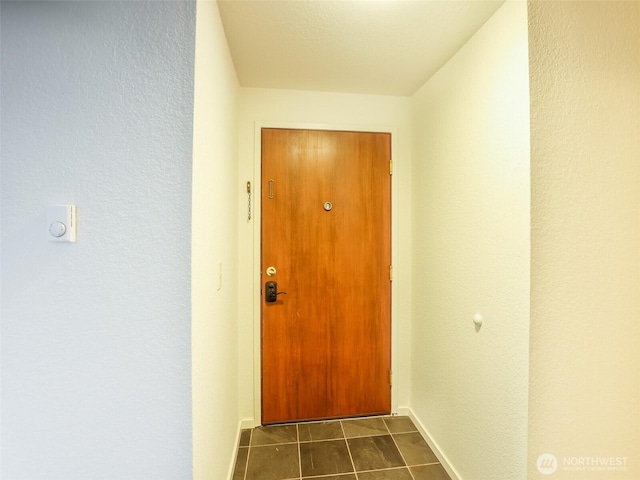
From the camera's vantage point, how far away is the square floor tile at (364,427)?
1.82 metres

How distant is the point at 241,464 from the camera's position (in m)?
1.58

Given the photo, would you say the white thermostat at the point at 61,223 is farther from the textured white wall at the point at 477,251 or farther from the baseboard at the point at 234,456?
the textured white wall at the point at 477,251

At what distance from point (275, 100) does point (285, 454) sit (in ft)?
7.37

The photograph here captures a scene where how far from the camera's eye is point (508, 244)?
1.13m

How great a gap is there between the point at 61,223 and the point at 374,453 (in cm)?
193

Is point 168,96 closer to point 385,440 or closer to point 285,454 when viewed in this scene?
point 285,454

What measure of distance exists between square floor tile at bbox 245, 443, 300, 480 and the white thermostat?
1507mm

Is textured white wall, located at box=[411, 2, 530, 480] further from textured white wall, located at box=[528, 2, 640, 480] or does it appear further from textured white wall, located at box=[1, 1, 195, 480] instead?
textured white wall, located at box=[1, 1, 195, 480]

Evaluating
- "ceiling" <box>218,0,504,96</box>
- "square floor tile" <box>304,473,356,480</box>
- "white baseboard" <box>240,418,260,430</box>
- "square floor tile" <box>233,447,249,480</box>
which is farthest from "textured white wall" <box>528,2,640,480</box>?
"white baseboard" <box>240,418,260,430</box>

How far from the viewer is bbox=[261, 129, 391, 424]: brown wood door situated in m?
1.87

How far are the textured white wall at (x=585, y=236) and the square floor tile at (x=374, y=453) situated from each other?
808 millimetres

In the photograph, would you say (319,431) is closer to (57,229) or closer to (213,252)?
(213,252)

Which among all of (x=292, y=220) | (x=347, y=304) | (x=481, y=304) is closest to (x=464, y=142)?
(x=481, y=304)

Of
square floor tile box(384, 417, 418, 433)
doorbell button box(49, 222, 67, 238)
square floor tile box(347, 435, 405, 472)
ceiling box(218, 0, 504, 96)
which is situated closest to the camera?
doorbell button box(49, 222, 67, 238)
